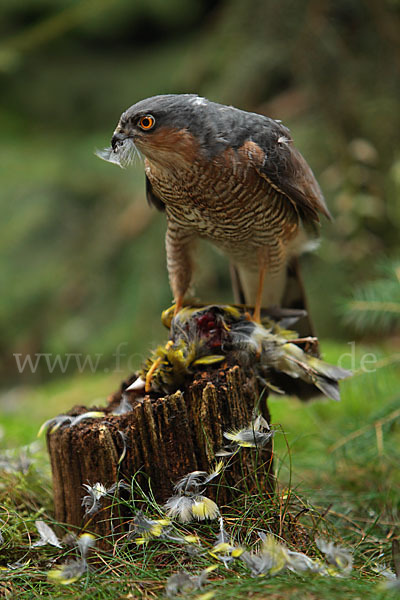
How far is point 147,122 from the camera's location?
2098 mm

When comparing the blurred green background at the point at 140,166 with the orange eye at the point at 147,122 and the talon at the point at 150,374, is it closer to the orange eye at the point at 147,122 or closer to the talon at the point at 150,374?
the talon at the point at 150,374

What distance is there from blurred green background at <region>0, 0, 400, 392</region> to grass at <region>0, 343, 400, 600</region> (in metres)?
1.54

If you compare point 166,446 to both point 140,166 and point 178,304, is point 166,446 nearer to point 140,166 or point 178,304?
point 178,304

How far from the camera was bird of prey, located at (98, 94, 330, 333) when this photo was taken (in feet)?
7.06

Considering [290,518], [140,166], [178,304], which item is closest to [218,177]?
[178,304]

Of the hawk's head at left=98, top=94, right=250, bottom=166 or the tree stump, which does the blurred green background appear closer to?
the hawk's head at left=98, top=94, right=250, bottom=166

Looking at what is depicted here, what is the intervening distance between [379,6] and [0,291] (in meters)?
4.50

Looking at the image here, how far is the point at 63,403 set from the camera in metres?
5.23

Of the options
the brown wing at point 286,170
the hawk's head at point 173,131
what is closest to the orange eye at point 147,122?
the hawk's head at point 173,131

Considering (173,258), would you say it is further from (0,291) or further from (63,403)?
(0,291)

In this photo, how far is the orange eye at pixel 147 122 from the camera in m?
2.09

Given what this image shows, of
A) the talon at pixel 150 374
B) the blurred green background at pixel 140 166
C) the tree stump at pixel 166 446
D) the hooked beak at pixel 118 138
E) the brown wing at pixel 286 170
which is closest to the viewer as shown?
the tree stump at pixel 166 446

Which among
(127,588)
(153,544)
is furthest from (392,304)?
(127,588)

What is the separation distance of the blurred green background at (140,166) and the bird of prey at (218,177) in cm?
170
